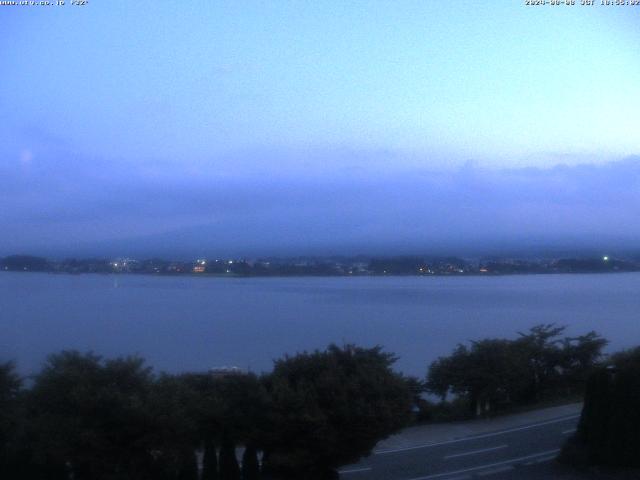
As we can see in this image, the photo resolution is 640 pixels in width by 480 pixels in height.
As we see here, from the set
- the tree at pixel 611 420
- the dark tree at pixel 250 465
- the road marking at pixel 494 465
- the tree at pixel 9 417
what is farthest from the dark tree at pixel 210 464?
the tree at pixel 611 420

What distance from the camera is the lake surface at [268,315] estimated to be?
2522 centimetres

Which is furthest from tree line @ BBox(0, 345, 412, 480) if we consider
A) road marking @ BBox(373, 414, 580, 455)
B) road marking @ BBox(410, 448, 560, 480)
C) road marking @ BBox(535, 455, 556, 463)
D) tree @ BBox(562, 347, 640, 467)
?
Result: road marking @ BBox(373, 414, 580, 455)

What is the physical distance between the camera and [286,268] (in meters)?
48.0

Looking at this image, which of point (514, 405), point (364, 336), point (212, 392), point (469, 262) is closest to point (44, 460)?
point (212, 392)

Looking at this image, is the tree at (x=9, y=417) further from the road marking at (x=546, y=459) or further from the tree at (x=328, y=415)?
the road marking at (x=546, y=459)

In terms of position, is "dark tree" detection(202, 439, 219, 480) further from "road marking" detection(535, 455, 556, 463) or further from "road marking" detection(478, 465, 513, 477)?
"road marking" detection(535, 455, 556, 463)

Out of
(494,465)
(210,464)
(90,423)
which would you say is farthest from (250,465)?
(494,465)

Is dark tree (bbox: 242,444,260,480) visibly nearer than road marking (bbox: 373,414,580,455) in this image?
Yes

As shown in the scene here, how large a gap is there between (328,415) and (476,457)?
4757 mm

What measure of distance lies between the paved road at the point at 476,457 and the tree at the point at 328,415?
6.97 ft

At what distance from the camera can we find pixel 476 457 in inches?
561

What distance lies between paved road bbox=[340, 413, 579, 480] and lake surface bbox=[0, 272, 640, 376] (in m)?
4.27

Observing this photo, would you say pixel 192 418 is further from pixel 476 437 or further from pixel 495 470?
pixel 476 437

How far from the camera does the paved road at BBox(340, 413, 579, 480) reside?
12953 millimetres
